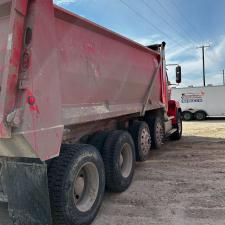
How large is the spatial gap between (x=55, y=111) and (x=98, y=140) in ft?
5.95

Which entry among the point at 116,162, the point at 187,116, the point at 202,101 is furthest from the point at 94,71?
the point at 187,116

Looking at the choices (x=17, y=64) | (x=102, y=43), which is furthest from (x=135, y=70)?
(x=17, y=64)

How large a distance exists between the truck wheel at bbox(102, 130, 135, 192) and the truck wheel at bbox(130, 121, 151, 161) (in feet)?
3.76

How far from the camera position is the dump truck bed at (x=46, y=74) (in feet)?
9.60

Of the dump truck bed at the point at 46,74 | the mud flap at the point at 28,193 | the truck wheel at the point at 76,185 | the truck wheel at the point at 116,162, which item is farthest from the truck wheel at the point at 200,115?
the mud flap at the point at 28,193

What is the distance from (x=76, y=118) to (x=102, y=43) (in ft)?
4.66

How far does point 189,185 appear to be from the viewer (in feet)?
17.9

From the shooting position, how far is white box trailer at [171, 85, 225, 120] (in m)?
22.5

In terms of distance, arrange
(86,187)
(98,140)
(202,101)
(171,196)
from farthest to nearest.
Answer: (202,101), (98,140), (171,196), (86,187)

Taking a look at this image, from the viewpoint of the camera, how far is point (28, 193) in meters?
3.31

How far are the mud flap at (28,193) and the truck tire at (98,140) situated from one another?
179cm

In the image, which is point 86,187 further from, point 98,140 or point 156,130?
point 156,130

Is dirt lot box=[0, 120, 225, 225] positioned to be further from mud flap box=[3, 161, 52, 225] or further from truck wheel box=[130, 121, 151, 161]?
mud flap box=[3, 161, 52, 225]

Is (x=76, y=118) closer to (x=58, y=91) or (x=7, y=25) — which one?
(x=58, y=91)
